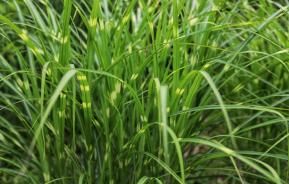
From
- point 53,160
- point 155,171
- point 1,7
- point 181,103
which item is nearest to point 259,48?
point 181,103

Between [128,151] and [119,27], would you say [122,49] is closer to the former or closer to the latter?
[119,27]

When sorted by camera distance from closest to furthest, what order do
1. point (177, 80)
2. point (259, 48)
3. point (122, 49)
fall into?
point (177, 80) → point (122, 49) → point (259, 48)

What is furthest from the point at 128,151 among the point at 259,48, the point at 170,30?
the point at 259,48

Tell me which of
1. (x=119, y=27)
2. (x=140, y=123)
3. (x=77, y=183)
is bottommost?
(x=77, y=183)

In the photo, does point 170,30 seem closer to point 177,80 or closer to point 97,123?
point 177,80

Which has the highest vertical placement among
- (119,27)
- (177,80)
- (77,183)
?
(119,27)

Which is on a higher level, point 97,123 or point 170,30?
point 170,30

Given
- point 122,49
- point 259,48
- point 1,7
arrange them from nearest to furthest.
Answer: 1. point 122,49
2. point 259,48
3. point 1,7

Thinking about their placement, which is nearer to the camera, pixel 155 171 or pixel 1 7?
pixel 155 171

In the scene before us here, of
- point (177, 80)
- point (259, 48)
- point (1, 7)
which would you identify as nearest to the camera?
point (177, 80)
